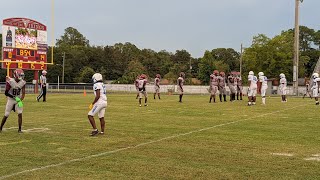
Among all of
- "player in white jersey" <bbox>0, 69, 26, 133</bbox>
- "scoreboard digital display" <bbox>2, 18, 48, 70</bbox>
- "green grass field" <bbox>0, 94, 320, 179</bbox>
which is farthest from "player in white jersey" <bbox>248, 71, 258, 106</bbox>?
"scoreboard digital display" <bbox>2, 18, 48, 70</bbox>

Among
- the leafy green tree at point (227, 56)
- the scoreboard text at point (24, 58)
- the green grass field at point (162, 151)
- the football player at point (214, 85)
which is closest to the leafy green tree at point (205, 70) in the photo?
the leafy green tree at point (227, 56)

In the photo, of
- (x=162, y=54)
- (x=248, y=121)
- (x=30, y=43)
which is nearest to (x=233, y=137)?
(x=248, y=121)

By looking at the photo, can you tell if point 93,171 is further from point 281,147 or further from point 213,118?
point 213,118

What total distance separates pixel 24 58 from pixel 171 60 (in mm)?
76137

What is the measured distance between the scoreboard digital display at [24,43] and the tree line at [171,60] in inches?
1617

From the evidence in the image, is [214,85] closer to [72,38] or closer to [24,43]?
[24,43]

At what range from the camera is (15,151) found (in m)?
8.91

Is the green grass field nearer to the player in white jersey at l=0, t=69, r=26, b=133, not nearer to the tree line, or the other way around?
the player in white jersey at l=0, t=69, r=26, b=133

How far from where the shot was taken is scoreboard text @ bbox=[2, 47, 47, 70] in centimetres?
4050

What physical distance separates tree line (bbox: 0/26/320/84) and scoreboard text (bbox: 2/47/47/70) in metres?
41.1

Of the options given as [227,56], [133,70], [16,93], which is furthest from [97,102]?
[227,56]

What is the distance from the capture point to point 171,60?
380 feet

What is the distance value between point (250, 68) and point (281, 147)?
66840mm

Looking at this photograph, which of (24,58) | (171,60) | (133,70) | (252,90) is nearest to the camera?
(252,90)
